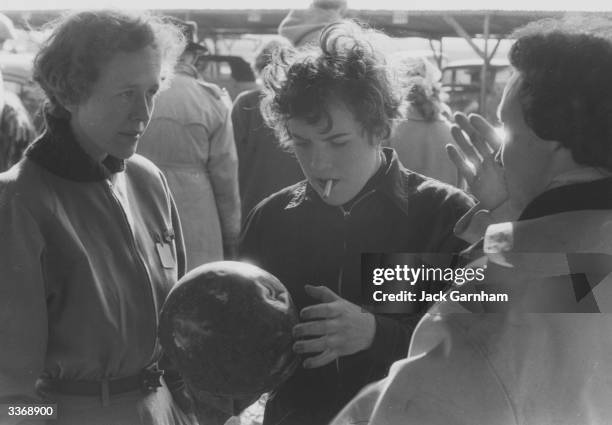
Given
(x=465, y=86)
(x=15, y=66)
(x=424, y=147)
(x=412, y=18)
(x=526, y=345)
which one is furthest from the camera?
(x=465, y=86)

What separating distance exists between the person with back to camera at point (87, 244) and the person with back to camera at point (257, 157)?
1.16 meters

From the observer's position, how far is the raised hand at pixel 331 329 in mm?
1308

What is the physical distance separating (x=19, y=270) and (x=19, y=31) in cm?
61

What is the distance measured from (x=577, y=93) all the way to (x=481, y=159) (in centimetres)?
28

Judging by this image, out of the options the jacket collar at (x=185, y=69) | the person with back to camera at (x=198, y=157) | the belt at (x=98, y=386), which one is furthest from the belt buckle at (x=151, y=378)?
the jacket collar at (x=185, y=69)

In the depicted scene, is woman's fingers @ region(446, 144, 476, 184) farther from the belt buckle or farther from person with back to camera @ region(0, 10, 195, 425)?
the belt buckle

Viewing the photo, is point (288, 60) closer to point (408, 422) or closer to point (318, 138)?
point (318, 138)

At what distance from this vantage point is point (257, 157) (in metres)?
2.85

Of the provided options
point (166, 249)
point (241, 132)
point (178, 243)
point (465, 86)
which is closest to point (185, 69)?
point (241, 132)

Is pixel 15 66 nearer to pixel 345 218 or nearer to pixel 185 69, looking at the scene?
pixel 185 69

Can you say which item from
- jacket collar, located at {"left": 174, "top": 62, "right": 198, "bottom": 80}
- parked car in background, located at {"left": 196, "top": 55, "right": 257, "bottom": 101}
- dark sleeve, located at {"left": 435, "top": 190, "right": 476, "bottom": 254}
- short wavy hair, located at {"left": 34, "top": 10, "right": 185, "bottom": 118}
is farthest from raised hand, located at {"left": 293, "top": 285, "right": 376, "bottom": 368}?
parked car in background, located at {"left": 196, "top": 55, "right": 257, "bottom": 101}

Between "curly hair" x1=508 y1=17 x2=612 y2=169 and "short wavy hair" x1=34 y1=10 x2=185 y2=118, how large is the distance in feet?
2.32

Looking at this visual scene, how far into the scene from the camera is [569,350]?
1049 mm

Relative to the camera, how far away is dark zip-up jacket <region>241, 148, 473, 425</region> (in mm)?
1437
